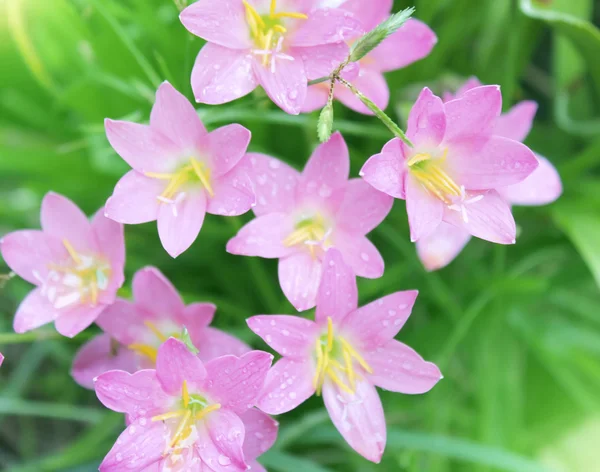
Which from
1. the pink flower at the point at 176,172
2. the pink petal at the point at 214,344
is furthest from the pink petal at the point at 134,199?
the pink petal at the point at 214,344

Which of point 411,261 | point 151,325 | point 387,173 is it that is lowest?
point 411,261

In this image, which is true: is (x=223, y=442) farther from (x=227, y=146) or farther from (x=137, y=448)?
(x=227, y=146)

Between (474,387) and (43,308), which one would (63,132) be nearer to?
(43,308)

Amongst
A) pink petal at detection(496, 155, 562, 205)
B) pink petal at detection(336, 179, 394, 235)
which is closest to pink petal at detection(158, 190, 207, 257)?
pink petal at detection(336, 179, 394, 235)

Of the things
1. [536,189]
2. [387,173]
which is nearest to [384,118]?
[387,173]

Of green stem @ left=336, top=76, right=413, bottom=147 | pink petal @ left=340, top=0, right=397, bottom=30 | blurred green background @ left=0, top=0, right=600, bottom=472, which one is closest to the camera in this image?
green stem @ left=336, top=76, right=413, bottom=147

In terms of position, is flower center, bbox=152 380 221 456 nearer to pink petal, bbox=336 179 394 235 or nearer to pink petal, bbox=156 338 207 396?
pink petal, bbox=156 338 207 396
